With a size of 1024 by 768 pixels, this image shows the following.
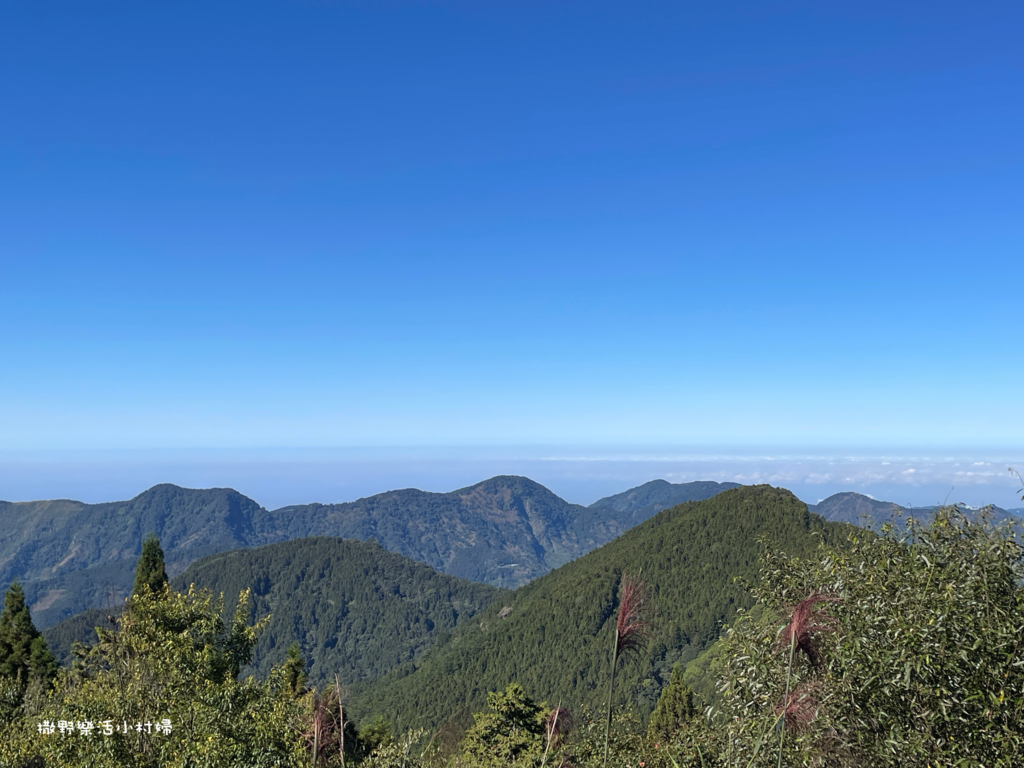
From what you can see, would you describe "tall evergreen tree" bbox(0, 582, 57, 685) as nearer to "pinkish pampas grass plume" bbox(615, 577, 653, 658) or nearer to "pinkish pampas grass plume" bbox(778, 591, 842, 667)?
"pinkish pampas grass plume" bbox(615, 577, 653, 658)

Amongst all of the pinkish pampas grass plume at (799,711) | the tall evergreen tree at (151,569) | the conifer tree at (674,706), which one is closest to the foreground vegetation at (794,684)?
the pinkish pampas grass plume at (799,711)

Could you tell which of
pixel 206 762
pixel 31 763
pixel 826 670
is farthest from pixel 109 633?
pixel 826 670

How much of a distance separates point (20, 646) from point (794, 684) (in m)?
56.7

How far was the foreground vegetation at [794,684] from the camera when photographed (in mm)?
8867

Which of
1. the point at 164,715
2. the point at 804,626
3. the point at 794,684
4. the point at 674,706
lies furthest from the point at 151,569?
the point at 804,626

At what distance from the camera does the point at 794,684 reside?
12859 mm

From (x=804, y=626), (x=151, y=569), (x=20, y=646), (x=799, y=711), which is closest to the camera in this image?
(x=804, y=626)

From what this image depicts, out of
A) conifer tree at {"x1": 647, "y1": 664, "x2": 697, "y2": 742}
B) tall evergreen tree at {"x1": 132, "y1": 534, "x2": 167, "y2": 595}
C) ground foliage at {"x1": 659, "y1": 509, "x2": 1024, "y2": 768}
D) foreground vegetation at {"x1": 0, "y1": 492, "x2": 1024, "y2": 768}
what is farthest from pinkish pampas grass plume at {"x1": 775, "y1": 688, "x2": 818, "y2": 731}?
conifer tree at {"x1": 647, "y1": 664, "x2": 697, "y2": 742}

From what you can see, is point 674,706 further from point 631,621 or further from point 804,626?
point 804,626

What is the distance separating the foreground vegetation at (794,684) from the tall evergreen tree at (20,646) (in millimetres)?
23046

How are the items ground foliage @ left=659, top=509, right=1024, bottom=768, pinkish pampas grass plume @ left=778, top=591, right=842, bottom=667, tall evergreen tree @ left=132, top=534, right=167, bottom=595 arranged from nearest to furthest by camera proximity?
pinkish pampas grass plume @ left=778, top=591, right=842, bottom=667, ground foliage @ left=659, top=509, right=1024, bottom=768, tall evergreen tree @ left=132, top=534, right=167, bottom=595

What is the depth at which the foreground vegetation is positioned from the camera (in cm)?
887

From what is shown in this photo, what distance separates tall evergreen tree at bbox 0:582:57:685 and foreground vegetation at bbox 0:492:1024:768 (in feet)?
75.6

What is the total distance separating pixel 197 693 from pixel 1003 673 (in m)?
22.0
